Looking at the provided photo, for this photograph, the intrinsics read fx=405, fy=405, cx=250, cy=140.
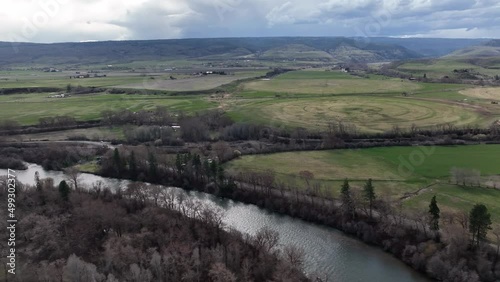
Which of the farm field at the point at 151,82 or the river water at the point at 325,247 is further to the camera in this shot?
the farm field at the point at 151,82

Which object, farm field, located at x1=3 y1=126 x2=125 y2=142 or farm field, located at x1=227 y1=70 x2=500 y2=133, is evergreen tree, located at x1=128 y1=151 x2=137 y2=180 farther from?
farm field, located at x1=227 y1=70 x2=500 y2=133

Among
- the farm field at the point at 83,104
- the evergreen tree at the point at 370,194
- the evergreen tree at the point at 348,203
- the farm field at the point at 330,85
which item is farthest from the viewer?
the farm field at the point at 330,85

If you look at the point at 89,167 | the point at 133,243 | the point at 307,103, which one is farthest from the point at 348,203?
the point at 307,103

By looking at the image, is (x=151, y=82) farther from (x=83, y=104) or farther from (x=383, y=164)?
(x=383, y=164)

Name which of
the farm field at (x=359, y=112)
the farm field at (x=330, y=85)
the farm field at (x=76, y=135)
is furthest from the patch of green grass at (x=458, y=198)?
the farm field at (x=330, y=85)

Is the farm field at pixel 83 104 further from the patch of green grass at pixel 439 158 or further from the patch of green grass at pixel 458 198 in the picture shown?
the patch of green grass at pixel 458 198

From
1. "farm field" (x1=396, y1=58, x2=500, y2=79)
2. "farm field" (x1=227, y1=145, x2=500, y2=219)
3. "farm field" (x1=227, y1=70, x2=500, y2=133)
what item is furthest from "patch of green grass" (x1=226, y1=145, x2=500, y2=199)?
"farm field" (x1=396, y1=58, x2=500, y2=79)

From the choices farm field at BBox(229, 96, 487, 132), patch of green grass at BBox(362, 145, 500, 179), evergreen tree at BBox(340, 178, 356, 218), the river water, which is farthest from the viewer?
farm field at BBox(229, 96, 487, 132)

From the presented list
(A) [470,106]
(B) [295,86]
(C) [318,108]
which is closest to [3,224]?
(C) [318,108]
